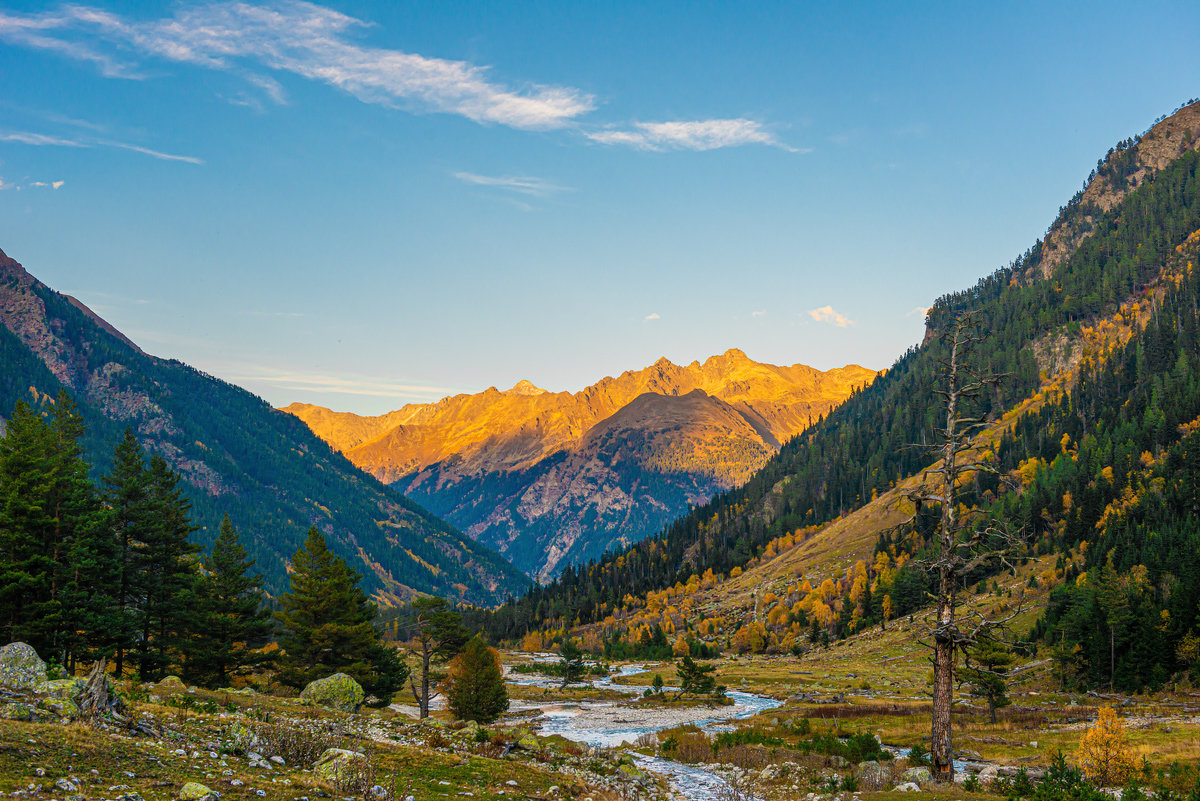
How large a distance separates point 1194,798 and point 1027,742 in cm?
3128

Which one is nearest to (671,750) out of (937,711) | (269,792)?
(937,711)

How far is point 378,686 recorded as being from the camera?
197ft

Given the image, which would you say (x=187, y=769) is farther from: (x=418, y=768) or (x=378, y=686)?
(x=378, y=686)

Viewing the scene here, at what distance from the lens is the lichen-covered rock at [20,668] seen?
23973 millimetres

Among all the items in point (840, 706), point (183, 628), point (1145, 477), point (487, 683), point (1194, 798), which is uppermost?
point (1145, 477)

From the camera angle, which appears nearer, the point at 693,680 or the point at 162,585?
the point at 162,585

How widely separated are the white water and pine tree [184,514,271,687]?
2680 centimetres

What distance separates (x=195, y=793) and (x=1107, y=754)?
34.0 metres

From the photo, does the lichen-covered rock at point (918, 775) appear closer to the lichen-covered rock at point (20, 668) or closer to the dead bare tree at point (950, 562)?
the dead bare tree at point (950, 562)

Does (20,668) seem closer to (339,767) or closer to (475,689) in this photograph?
(339,767)

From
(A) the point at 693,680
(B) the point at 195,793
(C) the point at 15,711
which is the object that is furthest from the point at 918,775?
(A) the point at 693,680

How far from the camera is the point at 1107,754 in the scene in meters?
29.9

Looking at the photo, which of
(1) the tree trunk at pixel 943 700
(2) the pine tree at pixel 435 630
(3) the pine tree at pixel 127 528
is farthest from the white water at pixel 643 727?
(3) the pine tree at pixel 127 528

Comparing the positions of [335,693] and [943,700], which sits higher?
[943,700]
